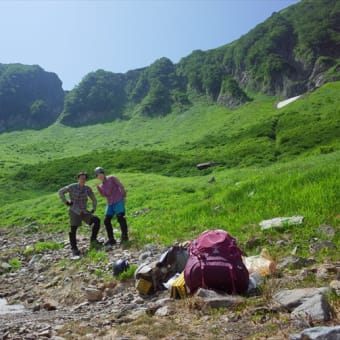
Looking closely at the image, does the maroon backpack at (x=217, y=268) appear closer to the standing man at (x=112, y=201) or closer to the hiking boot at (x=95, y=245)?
the standing man at (x=112, y=201)

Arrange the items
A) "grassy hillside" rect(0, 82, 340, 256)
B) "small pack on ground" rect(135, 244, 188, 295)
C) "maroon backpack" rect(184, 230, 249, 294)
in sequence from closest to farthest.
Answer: "maroon backpack" rect(184, 230, 249, 294) < "small pack on ground" rect(135, 244, 188, 295) < "grassy hillside" rect(0, 82, 340, 256)

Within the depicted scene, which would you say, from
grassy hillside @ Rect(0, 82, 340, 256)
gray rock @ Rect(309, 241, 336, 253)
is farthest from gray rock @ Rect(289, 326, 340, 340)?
gray rock @ Rect(309, 241, 336, 253)

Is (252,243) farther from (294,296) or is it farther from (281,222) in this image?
(294,296)

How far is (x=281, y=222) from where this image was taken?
416 inches

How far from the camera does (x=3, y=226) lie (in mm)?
23156

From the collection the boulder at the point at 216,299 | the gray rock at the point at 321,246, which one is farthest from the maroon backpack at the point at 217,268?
the gray rock at the point at 321,246

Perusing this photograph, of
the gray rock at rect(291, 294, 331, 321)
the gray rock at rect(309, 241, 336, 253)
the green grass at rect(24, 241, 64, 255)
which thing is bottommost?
the green grass at rect(24, 241, 64, 255)

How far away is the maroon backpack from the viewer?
6.49 meters

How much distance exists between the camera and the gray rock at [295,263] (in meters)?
7.67

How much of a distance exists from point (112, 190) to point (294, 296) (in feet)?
27.6

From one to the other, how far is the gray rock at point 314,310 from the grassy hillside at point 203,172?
321 cm

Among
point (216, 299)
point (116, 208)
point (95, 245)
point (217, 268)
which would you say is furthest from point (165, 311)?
point (95, 245)

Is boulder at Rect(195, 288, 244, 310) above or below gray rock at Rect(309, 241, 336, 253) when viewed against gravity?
above

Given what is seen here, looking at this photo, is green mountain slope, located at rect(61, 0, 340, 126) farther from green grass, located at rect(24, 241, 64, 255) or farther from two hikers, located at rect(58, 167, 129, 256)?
green grass, located at rect(24, 241, 64, 255)
